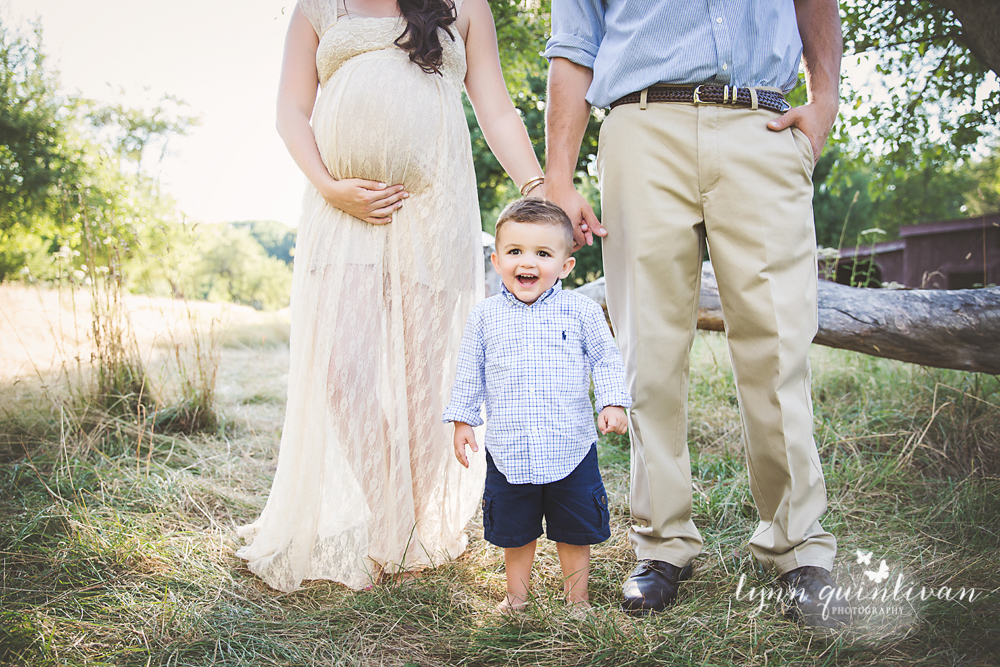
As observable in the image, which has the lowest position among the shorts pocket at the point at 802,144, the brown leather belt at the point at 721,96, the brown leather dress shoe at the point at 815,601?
the brown leather dress shoe at the point at 815,601

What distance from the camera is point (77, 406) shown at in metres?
3.54

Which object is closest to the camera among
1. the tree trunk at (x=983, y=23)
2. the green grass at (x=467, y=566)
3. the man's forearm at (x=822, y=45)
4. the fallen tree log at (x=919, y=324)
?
the green grass at (x=467, y=566)

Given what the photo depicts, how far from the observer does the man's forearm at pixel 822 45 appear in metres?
1.93

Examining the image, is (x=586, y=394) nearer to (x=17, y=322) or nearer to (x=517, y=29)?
(x=517, y=29)

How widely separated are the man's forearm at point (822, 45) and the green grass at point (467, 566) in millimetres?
1589

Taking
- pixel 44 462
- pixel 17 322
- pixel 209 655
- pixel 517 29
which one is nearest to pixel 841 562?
pixel 209 655

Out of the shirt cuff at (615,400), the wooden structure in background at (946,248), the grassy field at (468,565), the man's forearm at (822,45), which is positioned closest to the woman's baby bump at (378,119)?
the shirt cuff at (615,400)

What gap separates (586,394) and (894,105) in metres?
4.51

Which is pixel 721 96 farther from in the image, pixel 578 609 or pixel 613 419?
pixel 578 609

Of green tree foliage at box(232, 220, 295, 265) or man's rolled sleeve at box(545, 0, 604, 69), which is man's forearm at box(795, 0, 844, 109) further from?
green tree foliage at box(232, 220, 295, 265)

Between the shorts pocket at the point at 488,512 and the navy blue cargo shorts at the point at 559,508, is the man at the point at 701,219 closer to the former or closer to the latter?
the navy blue cargo shorts at the point at 559,508

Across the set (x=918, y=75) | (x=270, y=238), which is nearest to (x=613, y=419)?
(x=918, y=75)

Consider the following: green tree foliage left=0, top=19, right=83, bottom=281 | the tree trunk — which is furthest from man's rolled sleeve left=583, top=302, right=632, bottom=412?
green tree foliage left=0, top=19, right=83, bottom=281

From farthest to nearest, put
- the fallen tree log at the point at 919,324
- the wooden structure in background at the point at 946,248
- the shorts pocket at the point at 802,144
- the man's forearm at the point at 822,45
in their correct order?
the wooden structure in background at the point at 946,248 < the fallen tree log at the point at 919,324 < the man's forearm at the point at 822,45 < the shorts pocket at the point at 802,144
